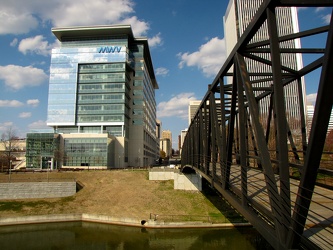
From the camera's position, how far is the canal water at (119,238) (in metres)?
25.8

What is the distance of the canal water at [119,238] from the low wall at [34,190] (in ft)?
24.2

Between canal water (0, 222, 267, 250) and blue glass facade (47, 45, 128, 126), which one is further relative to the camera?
blue glass facade (47, 45, 128, 126)

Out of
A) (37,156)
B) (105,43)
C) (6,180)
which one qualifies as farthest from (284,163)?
(105,43)

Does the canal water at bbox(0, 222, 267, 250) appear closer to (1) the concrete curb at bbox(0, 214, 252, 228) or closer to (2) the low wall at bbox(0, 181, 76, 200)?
(1) the concrete curb at bbox(0, 214, 252, 228)

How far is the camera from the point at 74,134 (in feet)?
260

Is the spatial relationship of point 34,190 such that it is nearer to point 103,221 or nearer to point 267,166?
point 103,221

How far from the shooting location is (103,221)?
33406mm

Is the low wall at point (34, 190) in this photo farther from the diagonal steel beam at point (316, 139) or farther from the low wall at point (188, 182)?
the diagonal steel beam at point (316, 139)

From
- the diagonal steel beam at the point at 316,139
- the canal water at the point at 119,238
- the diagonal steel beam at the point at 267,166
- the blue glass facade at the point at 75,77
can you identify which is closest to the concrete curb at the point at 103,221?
the canal water at the point at 119,238

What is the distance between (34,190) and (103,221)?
13543 mm

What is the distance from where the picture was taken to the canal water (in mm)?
25766

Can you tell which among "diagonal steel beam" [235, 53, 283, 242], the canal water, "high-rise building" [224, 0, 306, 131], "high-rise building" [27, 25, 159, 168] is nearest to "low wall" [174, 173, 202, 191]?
the canal water

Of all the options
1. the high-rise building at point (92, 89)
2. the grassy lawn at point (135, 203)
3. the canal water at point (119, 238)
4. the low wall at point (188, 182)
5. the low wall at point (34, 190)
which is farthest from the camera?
the high-rise building at point (92, 89)

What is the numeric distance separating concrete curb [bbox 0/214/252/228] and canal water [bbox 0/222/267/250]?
78 centimetres
